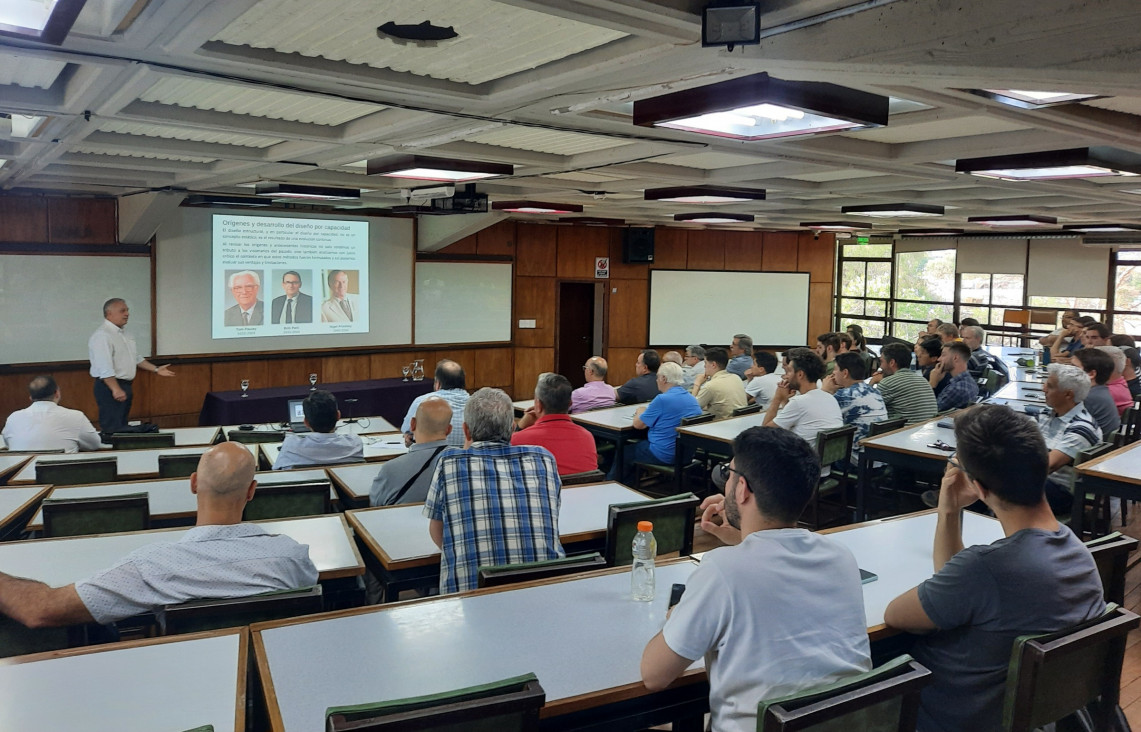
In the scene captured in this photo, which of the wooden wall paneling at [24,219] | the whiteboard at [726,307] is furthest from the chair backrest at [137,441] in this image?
the whiteboard at [726,307]

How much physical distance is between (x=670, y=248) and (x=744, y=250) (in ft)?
4.84

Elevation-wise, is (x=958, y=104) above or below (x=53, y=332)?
above

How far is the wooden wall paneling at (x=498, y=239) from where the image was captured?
1219 centimetres

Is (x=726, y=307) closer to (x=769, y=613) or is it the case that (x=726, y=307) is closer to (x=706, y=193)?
(x=706, y=193)

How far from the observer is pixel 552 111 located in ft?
11.5

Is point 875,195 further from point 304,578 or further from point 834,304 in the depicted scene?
point 834,304

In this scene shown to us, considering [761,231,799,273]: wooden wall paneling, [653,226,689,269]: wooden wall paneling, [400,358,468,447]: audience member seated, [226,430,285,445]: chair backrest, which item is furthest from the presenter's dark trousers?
[761,231,799,273]: wooden wall paneling

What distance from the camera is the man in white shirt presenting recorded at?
304 inches

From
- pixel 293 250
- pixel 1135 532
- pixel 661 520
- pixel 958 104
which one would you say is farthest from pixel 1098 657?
pixel 293 250

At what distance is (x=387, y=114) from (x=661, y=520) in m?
2.31

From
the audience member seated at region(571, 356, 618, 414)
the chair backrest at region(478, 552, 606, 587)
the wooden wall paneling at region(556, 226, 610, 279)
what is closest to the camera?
the chair backrest at region(478, 552, 606, 587)

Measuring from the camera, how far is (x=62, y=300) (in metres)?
8.81

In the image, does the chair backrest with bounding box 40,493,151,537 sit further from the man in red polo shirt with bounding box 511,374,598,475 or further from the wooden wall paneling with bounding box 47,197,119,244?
the wooden wall paneling with bounding box 47,197,119,244

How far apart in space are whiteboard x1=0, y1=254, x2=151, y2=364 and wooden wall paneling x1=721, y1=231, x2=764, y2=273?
9.24 m
